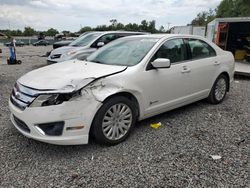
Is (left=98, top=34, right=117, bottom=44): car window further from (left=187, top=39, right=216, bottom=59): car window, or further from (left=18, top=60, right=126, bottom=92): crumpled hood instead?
(left=18, top=60, right=126, bottom=92): crumpled hood

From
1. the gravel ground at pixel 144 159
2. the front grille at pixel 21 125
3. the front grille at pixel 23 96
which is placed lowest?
the gravel ground at pixel 144 159

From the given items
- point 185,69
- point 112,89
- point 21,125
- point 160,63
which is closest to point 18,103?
point 21,125

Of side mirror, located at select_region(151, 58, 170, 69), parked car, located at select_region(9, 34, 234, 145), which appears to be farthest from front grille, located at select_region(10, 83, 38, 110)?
side mirror, located at select_region(151, 58, 170, 69)

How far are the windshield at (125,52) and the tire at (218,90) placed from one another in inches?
74.6

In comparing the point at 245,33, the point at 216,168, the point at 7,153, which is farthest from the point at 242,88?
the point at 245,33

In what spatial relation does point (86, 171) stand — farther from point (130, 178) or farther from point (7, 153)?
point (7, 153)

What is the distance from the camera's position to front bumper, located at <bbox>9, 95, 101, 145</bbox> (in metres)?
2.62

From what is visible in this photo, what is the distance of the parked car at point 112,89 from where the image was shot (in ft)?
8.76

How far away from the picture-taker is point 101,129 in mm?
2922

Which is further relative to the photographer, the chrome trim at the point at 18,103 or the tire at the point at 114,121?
the tire at the point at 114,121

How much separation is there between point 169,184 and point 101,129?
108cm

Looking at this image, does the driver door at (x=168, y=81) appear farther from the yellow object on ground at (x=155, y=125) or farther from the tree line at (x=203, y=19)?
the tree line at (x=203, y=19)

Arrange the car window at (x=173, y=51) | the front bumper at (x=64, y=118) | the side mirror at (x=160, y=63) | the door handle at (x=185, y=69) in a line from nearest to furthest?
the front bumper at (x=64, y=118) < the side mirror at (x=160, y=63) < the car window at (x=173, y=51) < the door handle at (x=185, y=69)

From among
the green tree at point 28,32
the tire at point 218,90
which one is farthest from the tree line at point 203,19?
the tire at point 218,90
